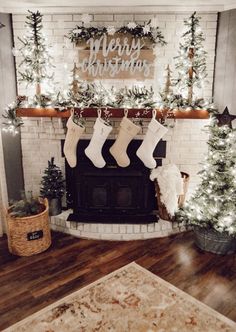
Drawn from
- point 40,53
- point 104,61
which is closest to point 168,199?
point 104,61

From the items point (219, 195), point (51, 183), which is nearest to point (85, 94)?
point (51, 183)

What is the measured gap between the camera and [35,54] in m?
3.34

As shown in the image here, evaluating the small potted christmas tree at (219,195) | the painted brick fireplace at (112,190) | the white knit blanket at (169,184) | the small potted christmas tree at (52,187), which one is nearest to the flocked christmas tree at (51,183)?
the small potted christmas tree at (52,187)

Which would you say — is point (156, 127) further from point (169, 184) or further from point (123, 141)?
point (169, 184)

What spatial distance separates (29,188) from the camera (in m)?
3.98

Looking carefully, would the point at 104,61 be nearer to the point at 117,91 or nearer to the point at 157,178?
the point at 117,91

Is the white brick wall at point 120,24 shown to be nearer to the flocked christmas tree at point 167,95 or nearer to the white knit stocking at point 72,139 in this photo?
the flocked christmas tree at point 167,95

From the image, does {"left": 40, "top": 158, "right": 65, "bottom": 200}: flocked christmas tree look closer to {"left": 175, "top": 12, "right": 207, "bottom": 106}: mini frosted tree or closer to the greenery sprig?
the greenery sprig

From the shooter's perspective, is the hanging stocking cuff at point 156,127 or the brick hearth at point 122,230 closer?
the hanging stocking cuff at point 156,127

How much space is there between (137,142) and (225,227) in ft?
4.28


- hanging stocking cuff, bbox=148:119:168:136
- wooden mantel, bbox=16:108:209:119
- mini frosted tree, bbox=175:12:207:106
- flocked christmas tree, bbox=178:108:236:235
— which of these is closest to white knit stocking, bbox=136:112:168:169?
hanging stocking cuff, bbox=148:119:168:136

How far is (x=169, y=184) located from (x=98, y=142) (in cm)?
87

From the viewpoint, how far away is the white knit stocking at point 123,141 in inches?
134

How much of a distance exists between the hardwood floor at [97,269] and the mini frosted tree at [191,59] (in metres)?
1.56
